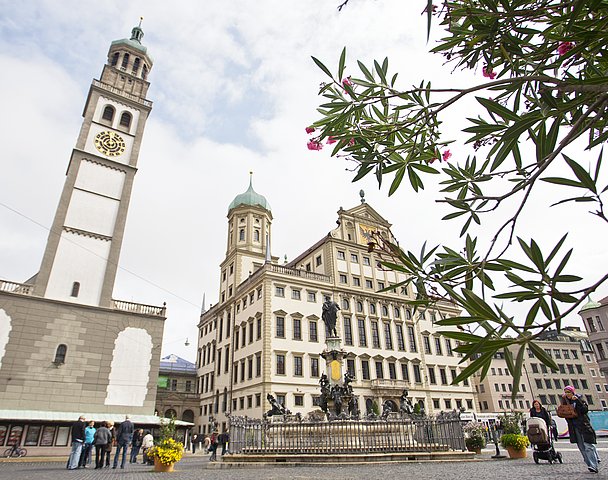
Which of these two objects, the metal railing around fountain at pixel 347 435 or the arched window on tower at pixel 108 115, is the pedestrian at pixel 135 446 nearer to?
the metal railing around fountain at pixel 347 435

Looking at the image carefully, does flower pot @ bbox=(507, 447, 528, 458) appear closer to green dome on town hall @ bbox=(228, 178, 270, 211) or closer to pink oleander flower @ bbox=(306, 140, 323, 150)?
pink oleander flower @ bbox=(306, 140, 323, 150)

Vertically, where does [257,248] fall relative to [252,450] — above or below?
above

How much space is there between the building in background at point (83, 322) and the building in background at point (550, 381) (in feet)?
164

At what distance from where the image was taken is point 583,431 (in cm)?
731

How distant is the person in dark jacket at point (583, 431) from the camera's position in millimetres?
7188

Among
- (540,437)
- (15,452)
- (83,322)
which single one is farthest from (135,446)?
(540,437)

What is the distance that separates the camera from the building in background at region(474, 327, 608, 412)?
2266 inches

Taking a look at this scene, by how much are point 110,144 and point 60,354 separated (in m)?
15.5

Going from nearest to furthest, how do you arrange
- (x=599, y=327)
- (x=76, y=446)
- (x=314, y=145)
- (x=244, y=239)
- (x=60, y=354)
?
1. (x=314, y=145)
2. (x=76, y=446)
3. (x=60, y=354)
4. (x=599, y=327)
5. (x=244, y=239)

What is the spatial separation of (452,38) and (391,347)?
38176 millimetres

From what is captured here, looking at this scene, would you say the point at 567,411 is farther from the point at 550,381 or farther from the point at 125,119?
the point at 550,381

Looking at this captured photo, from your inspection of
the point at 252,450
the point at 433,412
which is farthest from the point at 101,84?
the point at 433,412

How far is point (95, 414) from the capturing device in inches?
830

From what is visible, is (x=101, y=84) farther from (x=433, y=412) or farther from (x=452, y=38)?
(x=433, y=412)
